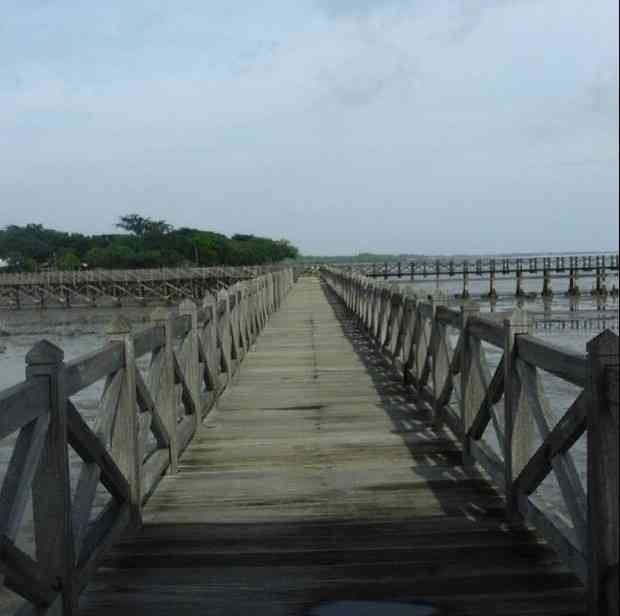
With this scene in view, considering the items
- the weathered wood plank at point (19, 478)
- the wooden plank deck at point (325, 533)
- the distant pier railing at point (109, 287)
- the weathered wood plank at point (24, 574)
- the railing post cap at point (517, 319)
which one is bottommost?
the distant pier railing at point (109, 287)

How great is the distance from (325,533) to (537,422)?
4.24 feet

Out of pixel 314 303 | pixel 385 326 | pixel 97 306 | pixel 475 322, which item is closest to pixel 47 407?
pixel 475 322

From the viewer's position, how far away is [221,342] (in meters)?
9.36

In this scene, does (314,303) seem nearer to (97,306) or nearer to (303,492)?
(303,492)

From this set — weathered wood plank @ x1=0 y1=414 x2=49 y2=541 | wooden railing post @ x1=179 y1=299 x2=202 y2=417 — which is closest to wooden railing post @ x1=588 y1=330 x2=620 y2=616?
weathered wood plank @ x1=0 y1=414 x2=49 y2=541

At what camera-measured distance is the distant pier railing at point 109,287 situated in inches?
2835

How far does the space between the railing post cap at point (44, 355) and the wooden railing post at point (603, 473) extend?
210cm

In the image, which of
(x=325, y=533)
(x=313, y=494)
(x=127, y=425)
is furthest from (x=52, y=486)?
(x=313, y=494)

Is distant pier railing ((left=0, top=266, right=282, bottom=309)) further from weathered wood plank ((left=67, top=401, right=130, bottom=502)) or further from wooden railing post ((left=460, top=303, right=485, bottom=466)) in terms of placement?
weathered wood plank ((left=67, top=401, right=130, bottom=502))

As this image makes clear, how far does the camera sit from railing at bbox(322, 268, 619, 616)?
3.10 meters

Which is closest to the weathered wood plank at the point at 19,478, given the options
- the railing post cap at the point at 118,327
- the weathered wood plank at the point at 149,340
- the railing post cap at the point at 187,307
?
the railing post cap at the point at 118,327

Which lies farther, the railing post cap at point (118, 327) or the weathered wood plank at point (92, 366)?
the railing post cap at point (118, 327)

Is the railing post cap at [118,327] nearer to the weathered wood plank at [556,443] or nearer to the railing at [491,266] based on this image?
the weathered wood plank at [556,443]

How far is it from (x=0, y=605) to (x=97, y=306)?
68.5 metres
